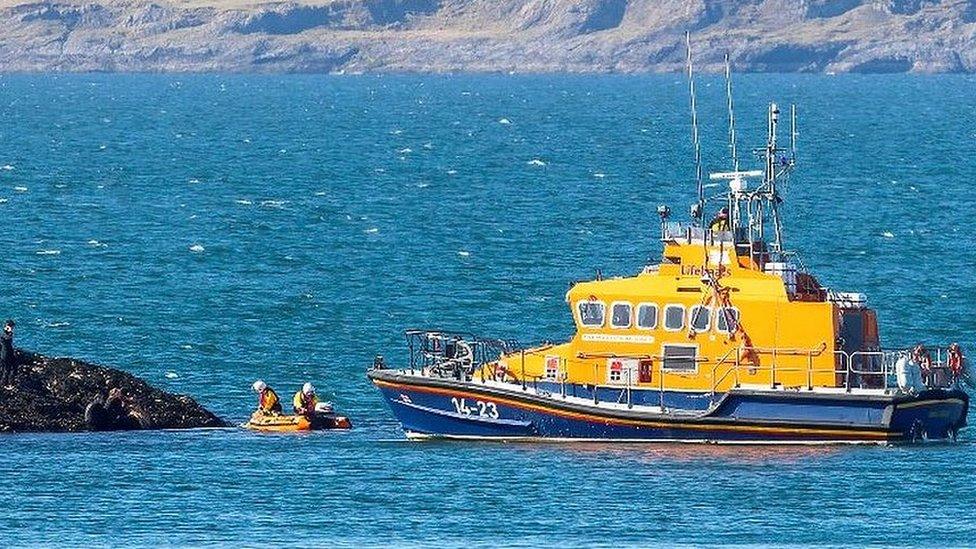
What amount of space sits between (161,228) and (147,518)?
54902 millimetres

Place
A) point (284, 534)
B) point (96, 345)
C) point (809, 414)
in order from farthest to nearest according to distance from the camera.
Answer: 1. point (96, 345)
2. point (809, 414)
3. point (284, 534)

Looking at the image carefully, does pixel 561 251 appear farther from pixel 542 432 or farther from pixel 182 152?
pixel 182 152

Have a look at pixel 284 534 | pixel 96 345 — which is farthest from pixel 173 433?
pixel 96 345

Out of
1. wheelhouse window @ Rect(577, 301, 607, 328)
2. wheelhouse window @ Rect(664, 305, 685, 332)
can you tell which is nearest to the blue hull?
wheelhouse window @ Rect(577, 301, 607, 328)

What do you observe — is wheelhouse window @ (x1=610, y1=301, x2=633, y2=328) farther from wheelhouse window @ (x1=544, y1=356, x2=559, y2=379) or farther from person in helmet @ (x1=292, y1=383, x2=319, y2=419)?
person in helmet @ (x1=292, y1=383, x2=319, y2=419)

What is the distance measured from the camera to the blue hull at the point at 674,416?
43.9 m

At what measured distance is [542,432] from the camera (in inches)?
1791

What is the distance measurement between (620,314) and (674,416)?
2.15 meters

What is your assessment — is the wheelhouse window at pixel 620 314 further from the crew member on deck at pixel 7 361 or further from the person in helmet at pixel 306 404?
the crew member on deck at pixel 7 361

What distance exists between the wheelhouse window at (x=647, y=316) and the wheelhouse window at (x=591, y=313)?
2.11ft

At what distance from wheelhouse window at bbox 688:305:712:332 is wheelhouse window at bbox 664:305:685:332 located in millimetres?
168

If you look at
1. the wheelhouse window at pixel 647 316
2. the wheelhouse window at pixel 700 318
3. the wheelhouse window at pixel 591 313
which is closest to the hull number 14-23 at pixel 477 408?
the wheelhouse window at pixel 591 313

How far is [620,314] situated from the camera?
4553cm

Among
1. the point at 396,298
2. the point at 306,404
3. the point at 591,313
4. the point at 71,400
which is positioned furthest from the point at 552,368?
the point at 396,298
